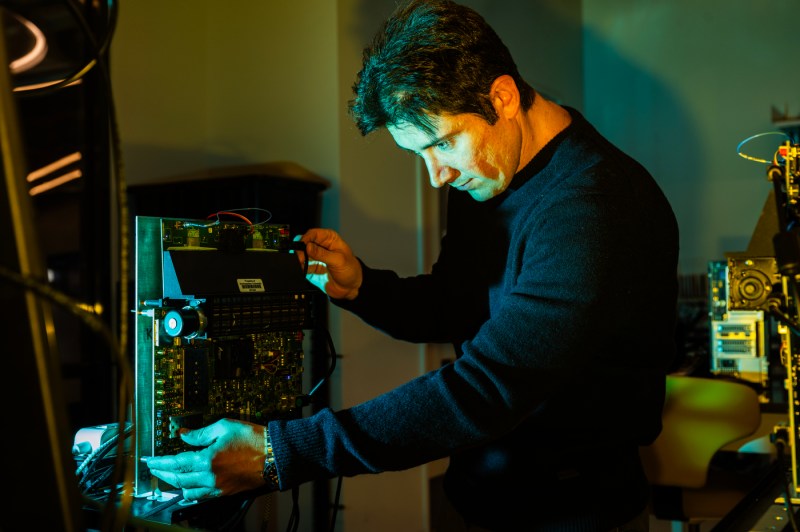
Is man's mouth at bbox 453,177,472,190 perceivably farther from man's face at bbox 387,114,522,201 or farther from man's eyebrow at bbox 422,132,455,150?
man's eyebrow at bbox 422,132,455,150

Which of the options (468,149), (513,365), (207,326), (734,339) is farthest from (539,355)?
(734,339)

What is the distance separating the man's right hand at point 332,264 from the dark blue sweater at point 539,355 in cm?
5

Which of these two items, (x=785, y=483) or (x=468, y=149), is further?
(x=785, y=483)

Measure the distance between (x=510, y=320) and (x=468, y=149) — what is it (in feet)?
1.10

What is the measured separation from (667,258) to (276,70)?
2227mm

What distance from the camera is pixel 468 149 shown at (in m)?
1.31

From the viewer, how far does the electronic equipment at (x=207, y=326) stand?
1.18 metres

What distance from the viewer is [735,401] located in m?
2.28

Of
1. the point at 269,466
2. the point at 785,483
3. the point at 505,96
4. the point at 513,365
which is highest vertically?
the point at 505,96

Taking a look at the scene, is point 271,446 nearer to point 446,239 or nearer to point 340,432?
point 340,432

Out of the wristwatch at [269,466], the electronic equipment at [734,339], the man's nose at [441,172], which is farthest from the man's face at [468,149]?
the electronic equipment at [734,339]

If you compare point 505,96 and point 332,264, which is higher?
point 505,96

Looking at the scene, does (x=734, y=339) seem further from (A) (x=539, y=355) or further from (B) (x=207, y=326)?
(B) (x=207, y=326)

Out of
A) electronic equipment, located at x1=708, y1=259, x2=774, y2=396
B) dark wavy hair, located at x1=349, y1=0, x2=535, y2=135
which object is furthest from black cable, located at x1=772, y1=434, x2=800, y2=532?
electronic equipment, located at x1=708, y1=259, x2=774, y2=396
